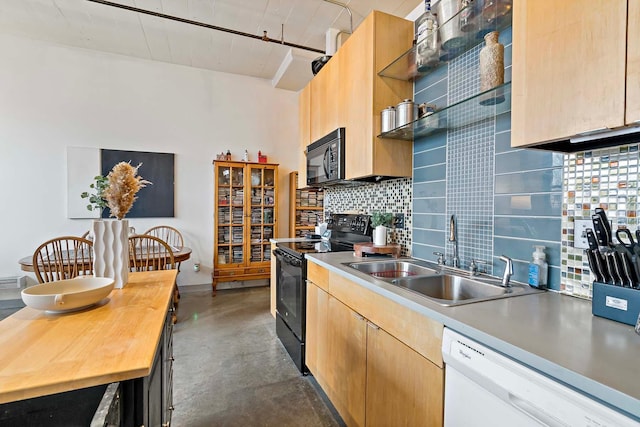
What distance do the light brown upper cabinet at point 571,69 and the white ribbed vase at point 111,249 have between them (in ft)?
5.48

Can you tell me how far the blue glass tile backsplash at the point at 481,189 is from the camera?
1268 millimetres

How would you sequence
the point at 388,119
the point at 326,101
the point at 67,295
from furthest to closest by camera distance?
the point at 326,101 < the point at 388,119 < the point at 67,295

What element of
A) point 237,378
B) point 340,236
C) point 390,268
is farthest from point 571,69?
point 237,378

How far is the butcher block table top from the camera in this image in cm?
67

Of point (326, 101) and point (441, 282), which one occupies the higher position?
point (326, 101)

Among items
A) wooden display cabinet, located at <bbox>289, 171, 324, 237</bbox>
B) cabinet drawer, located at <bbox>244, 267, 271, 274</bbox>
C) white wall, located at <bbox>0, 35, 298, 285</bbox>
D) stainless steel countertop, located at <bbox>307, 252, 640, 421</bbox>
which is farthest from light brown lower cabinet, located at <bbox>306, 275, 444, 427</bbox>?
white wall, located at <bbox>0, 35, 298, 285</bbox>

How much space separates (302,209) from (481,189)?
11.0 feet

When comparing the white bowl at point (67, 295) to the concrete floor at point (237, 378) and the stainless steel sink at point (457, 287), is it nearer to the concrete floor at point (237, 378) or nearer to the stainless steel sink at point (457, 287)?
the concrete floor at point (237, 378)

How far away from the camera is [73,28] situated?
3.33 m

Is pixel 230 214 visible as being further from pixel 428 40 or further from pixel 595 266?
pixel 595 266

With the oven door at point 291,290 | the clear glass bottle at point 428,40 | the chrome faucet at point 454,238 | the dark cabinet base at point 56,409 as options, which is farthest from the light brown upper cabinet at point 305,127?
the dark cabinet base at point 56,409

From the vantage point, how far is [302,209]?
15.5 feet

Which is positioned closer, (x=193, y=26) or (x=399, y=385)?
(x=399, y=385)

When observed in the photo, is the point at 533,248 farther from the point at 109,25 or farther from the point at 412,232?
the point at 109,25
